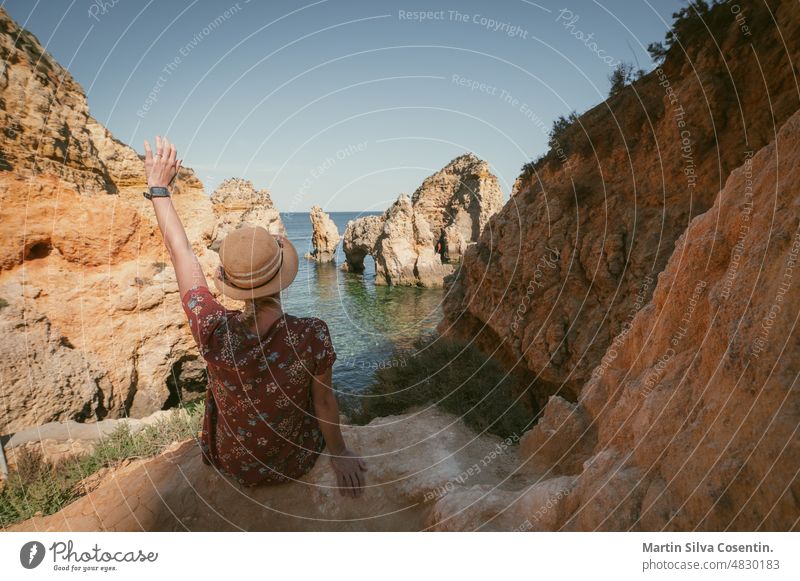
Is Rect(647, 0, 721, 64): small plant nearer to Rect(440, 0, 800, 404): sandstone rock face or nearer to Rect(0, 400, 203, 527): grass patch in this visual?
Rect(440, 0, 800, 404): sandstone rock face

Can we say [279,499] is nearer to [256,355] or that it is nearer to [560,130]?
[256,355]

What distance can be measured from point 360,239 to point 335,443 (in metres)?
45.0

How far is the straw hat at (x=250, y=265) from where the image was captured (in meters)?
2.09

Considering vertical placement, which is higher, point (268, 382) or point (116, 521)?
point (268, 382)

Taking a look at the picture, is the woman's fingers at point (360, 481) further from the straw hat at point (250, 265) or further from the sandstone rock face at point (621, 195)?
the sandstone rock face at point (621, 195)

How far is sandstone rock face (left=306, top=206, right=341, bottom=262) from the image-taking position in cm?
5422

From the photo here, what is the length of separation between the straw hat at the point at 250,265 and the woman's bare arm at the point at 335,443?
641 millimetres

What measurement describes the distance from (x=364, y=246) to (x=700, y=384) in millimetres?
45715

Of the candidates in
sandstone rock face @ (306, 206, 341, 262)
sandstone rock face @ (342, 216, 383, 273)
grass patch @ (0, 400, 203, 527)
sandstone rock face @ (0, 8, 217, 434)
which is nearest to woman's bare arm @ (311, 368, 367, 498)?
grass patch @ (0, 400, 203, 527)

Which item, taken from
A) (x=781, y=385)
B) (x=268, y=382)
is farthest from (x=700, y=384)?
(x=268, y=382)

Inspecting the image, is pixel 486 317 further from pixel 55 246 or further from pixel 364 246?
pixel 364 246

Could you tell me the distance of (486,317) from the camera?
10203 millimetres
